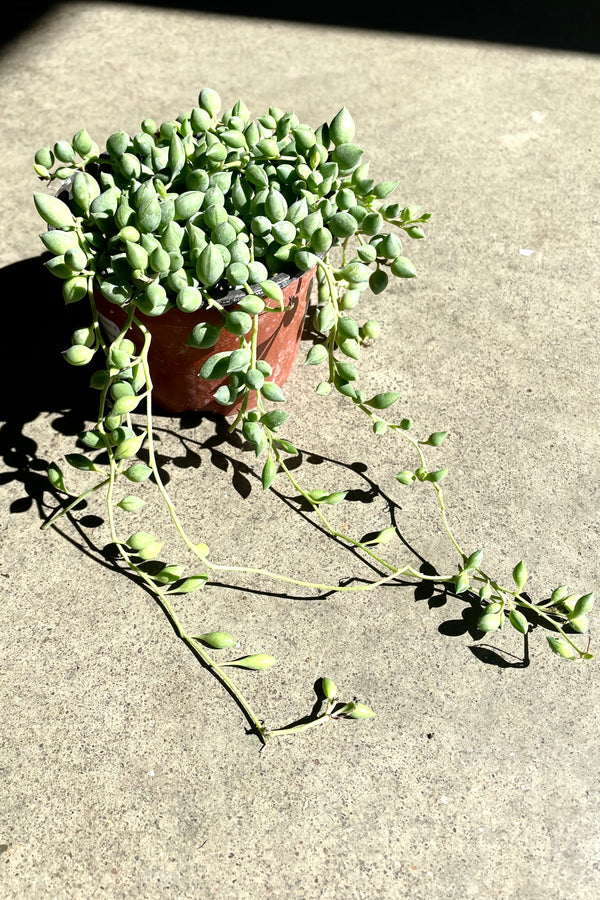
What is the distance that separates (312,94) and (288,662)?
1.85m

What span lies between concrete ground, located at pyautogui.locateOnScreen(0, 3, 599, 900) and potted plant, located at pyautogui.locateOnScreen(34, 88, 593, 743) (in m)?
0.05

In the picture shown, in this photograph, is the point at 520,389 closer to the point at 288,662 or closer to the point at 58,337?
the point at 288,662

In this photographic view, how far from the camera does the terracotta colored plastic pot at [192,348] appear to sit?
136cm

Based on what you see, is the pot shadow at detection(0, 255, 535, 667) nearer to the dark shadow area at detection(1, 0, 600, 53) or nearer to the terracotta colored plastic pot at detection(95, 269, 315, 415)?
the terracotta colored plastic pot at detection(95, 269, 315, 415)

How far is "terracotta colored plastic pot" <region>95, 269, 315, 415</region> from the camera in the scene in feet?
4.45

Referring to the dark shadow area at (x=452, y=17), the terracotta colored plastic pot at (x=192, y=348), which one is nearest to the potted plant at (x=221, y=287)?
the terracotta colored plastic pot at (x=192, y=348)

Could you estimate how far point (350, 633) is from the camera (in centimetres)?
137

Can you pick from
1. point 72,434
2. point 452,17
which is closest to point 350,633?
point 72,434

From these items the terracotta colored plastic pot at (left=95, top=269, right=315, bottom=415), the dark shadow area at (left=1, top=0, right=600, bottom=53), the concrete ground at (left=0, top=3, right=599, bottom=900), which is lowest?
the concrete ground at (left=0, top=3, right=599, bottom=900)

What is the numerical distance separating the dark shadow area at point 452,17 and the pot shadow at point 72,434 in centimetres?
148

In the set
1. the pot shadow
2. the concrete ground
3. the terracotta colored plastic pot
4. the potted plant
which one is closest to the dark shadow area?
the concrete ground

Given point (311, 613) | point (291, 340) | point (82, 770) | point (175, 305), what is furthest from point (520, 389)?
point (82, 770)

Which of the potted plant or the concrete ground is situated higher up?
the potted plant

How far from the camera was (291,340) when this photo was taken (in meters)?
1.58
